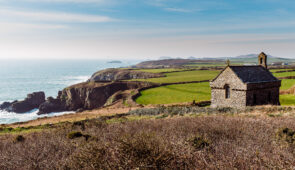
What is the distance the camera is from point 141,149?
4.64m

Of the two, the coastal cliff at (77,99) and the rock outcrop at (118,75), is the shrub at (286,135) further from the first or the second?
the rock outcrop at (118,75)

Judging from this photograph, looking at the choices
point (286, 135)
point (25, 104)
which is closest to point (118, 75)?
point (25, 104)

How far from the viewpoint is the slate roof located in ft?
87.4

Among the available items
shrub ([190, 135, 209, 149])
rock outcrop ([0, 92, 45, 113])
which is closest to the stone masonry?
shrub ([190, 135, 209, 149])

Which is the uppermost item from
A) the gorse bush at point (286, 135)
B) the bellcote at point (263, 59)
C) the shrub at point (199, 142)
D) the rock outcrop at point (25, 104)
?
the bellcote at point (263, 59)

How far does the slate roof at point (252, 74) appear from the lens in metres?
26.6

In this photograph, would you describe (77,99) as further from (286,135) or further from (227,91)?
(286,135)

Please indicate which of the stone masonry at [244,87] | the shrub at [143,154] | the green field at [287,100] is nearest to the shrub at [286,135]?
the shrub at [143,154]

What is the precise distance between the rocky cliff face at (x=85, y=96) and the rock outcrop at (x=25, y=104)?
5694 mm

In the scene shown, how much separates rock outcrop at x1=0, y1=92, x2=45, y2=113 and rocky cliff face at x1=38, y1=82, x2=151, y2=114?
5.69 m

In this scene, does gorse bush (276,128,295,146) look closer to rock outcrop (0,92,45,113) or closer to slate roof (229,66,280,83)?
slate roof (229,66,280,83)

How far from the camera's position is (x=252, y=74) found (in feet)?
90.4

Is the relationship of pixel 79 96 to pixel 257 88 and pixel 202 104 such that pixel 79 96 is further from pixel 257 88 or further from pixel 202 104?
pixel 257 88

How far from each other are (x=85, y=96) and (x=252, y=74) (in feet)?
162
